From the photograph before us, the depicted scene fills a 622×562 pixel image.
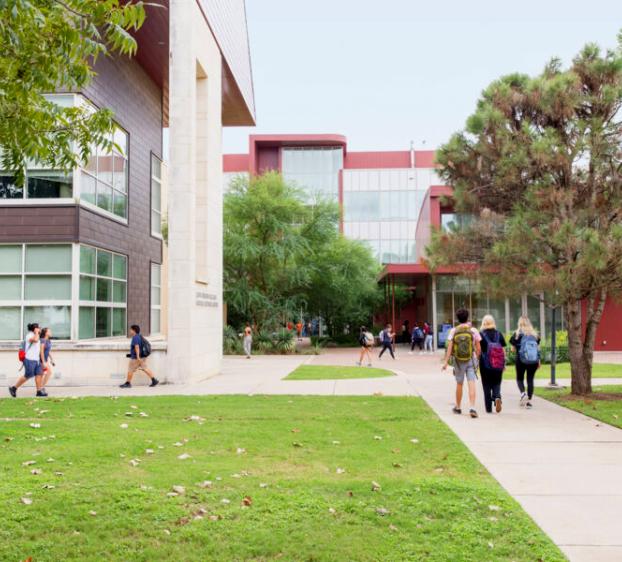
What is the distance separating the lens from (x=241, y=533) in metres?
4.62

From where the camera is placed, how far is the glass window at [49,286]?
1636 cm

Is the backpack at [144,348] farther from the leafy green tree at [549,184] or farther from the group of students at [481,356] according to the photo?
the group of students at [481,356]

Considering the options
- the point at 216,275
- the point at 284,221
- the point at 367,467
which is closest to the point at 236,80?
the point at 216,275

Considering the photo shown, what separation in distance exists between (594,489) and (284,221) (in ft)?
96.1

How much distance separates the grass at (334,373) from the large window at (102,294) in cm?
556

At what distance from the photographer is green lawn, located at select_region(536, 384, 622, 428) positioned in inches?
408

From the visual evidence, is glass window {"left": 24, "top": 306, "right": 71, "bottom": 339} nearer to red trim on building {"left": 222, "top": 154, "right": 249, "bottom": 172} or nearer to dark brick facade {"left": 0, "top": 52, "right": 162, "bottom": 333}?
dark brick facade {"left": 0, "top": 52, "right": 162, "bottom": 333}

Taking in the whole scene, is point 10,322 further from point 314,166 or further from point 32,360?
point 314,166

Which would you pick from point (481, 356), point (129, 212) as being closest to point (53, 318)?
point (129, 212)

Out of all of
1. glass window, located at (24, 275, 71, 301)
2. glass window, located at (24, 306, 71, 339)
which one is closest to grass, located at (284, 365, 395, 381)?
glass window, located at (24, 306, 71, 339)

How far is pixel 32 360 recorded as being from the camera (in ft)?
43.7

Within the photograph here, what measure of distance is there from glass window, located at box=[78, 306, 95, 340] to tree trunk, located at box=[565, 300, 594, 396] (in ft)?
39.2

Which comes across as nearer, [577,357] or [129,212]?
[577,357]

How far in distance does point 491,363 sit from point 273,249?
2292 cm
